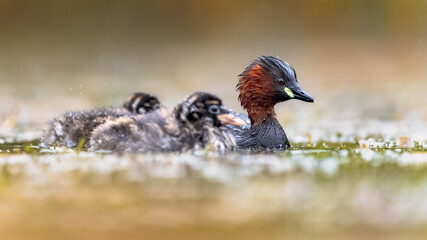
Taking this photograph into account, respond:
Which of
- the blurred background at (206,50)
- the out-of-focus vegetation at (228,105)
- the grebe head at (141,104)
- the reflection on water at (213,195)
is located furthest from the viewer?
the blurred background at (206,50)

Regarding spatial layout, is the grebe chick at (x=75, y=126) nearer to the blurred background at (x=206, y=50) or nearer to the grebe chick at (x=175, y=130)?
the grebe chick at (x=175, y=130)

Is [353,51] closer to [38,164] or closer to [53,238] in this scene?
[38,164]

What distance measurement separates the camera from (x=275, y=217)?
4.98 m

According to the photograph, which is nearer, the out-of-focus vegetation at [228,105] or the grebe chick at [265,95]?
the out-of-focus vegetation at [228,105]

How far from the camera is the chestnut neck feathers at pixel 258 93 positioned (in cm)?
905

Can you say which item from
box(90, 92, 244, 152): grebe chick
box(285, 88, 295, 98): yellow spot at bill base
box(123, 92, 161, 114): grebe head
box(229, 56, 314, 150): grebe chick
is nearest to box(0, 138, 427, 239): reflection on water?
box(90, 92, 244, 152): grebe chick

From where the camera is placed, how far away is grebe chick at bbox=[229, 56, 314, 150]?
8812 mm

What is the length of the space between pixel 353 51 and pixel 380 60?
82cm

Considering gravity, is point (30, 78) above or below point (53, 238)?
Result: above

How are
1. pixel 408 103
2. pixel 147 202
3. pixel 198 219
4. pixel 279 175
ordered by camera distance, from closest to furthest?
pixel 198 219
pixel 147 202
pixel 279 175
pixel 408 103

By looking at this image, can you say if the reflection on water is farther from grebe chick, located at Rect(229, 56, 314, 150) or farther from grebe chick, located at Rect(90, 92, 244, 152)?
grebe chick, located at Rect(229, 56, 314, 150)

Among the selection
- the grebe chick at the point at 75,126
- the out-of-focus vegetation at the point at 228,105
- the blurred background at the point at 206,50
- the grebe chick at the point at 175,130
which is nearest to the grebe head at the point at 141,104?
the grebe chick at the point at 75,126

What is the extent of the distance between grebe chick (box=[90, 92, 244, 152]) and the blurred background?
14.3 ft

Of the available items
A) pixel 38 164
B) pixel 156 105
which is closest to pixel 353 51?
pixel 156 105
